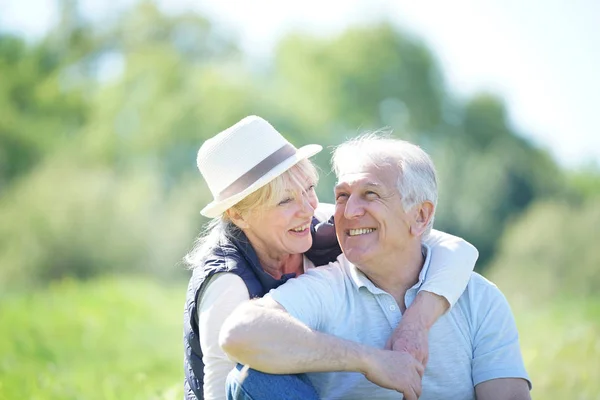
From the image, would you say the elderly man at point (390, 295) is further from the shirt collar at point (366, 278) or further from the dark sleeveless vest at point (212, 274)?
the dark sleeveless vest at point (212, 274)

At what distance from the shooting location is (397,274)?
11.3ft

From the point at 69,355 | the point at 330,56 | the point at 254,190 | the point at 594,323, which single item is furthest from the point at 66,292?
the point at 330,56

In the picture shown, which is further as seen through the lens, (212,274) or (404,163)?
(404,163)

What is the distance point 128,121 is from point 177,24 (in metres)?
5.06

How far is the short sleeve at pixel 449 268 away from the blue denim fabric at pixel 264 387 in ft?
2.51

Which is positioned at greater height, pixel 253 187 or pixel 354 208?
pixel 253 187

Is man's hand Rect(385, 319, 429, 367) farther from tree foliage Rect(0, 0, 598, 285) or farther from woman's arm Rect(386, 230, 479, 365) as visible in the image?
tree foliage Rect(0, 0, 598, 285)

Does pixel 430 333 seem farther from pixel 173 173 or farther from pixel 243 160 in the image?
pixel 173 173

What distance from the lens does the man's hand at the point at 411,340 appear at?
3.07 metres

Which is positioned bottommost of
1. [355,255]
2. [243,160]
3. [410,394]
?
[410,394]

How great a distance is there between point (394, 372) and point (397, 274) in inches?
24.0

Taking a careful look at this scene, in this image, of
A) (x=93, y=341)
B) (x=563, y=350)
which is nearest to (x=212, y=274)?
(x=563, y=350)

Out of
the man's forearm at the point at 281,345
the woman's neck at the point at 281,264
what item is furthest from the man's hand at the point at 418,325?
the woman's neck at the point at 281,264

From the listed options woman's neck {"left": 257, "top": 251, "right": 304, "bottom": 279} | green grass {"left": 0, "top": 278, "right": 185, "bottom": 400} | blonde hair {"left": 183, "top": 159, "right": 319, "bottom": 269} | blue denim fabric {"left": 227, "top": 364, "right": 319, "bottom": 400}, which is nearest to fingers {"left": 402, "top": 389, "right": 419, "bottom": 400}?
blue denim fabric {"left": 227, "top": 364, "right": 319, "bottom": 400}
